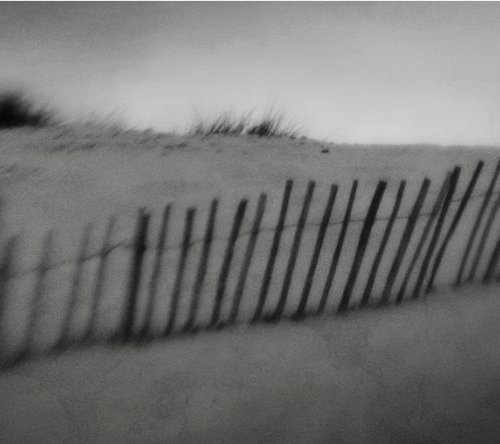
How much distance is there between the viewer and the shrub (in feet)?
27.0

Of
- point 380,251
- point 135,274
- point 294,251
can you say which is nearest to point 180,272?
point 135,274

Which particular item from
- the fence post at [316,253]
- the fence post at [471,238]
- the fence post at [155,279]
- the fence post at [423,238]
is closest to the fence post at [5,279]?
the fence post at [155,279]

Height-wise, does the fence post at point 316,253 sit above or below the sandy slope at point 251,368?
above

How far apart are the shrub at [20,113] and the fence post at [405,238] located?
667 centimetres

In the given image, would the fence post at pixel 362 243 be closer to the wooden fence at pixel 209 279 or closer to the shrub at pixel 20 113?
Result: the wooden fence at pixel 209 279

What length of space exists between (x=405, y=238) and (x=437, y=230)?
0.42 m

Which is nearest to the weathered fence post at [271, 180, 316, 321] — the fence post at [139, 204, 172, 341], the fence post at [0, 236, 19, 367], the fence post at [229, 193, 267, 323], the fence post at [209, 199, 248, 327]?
the fence post at [229, 193, 267, 323]

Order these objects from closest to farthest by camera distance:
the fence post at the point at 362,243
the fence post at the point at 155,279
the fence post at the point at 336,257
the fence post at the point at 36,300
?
the fence post at the point at 36,300 → the fence post at the point at 155,279 → the fence post at the point at 336,257 → the fence post at the point at 362,243

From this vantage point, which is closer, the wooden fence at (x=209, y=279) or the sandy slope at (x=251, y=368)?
the sandy slope at (x=251, y=368)

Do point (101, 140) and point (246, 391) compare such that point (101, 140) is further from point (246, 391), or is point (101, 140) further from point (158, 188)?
point (246, 391)

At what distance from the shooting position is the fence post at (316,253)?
340 cm

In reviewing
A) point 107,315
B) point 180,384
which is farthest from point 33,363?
point 180,384

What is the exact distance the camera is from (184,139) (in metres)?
7.80

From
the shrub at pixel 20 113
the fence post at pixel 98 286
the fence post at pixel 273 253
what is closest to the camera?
the fence post at pixel 98 286
